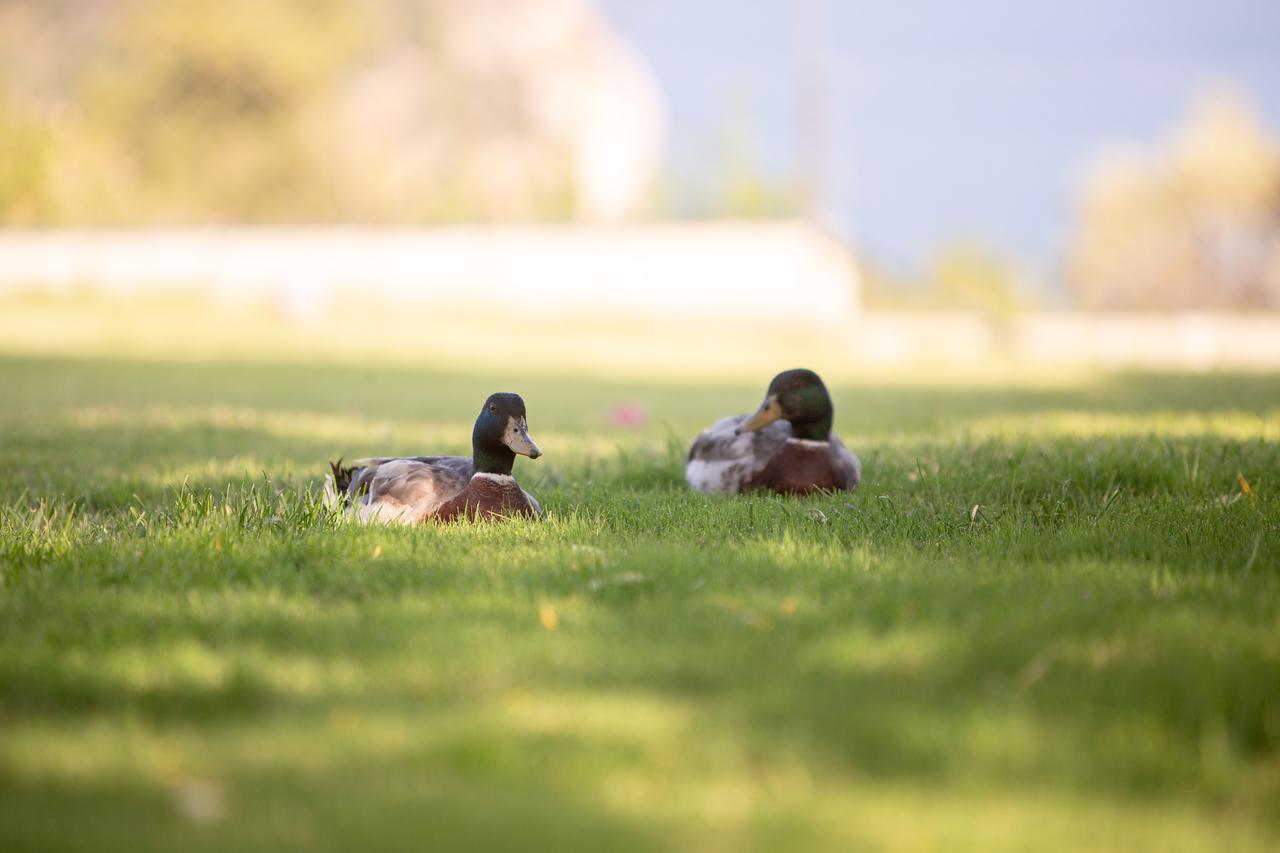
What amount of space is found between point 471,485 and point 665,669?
197 centimetres

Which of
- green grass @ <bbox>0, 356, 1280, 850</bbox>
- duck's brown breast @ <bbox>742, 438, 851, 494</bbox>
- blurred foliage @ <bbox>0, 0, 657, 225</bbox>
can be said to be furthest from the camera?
blurred foliage @ <bbox>0, 0, 657, 225</bbox>

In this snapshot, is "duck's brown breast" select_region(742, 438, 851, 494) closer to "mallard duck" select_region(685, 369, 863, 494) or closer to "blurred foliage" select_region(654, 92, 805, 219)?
"mallard duck" select_region(685, 369, 863, 494)

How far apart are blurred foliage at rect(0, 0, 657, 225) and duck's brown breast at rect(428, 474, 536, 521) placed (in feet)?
76.1

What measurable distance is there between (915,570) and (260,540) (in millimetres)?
2204

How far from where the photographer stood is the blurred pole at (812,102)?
2761 cm

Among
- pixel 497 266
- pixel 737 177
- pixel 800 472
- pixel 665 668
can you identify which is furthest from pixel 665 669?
pixel 737 177

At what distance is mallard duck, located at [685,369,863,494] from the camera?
17.7 feet

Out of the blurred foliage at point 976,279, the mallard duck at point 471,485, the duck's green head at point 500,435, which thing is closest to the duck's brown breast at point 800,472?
the mallard duck at point 471,485

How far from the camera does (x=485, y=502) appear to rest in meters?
4.63

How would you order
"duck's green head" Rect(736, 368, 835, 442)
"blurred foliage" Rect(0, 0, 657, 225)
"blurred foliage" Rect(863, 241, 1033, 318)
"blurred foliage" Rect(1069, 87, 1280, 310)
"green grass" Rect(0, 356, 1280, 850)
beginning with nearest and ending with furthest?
"green grass" Rect(0, 356, 1280, 850) → "duck's green head" Rect(736, 368, 835, 442) → "blurred foliage" Rect(0, 0, 657, 225) → "blurred foliage" Rect(1069, 87, 1280, 310) → "blurred foliage" Rect(863, 241, 1033, 318)

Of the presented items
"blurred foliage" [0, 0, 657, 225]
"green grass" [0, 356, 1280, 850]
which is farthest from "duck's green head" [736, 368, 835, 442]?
"blurred foliage" [0, 0, 657, 225]

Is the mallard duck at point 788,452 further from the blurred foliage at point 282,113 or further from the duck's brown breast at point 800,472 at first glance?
the blurred foliage at point 282,113

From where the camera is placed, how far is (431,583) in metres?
3.66

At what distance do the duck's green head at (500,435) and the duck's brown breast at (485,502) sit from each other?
0.08m
